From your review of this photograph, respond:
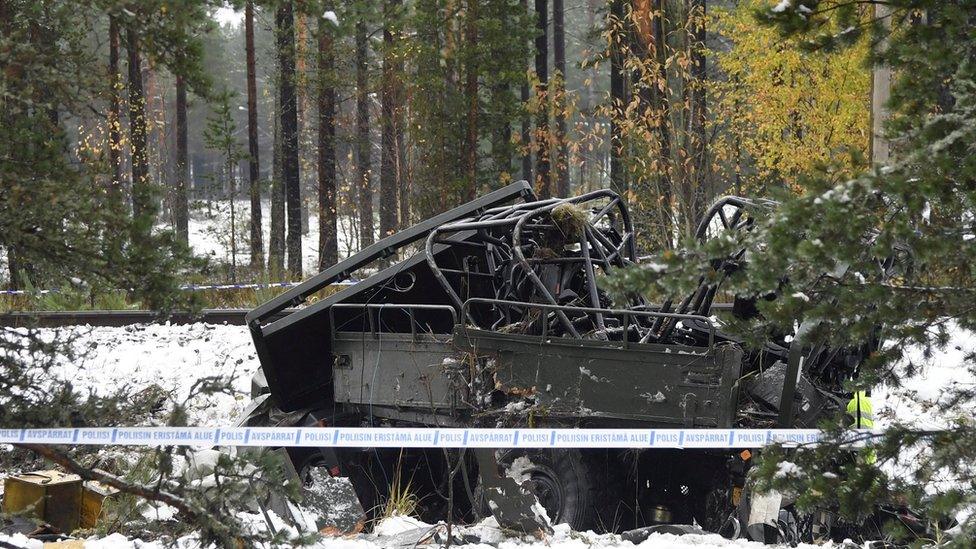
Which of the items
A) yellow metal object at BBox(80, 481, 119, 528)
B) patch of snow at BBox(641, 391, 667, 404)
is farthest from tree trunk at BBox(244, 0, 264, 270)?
patch of snow at BBox(641, 391, 667, 404)

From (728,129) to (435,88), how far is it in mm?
6698

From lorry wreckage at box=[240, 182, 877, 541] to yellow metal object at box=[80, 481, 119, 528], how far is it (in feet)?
4.58

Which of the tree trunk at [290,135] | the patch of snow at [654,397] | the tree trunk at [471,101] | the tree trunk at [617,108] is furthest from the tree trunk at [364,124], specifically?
the patch of snow at [654,397]

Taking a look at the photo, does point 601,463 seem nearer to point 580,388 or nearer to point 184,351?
point 580,388

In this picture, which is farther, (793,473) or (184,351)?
(184,351)

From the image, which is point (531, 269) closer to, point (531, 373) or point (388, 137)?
point (531, 373)

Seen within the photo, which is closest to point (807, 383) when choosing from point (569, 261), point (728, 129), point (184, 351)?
point (569, 261)

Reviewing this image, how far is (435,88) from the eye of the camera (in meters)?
23.4

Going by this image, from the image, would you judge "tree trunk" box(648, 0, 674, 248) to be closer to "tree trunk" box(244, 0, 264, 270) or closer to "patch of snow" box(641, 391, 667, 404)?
"patch of snow" box(641, 391, 667, 404)

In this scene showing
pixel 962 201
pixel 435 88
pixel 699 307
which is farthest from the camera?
pixel 435 88

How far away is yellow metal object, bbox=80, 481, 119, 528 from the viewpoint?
6648 mm

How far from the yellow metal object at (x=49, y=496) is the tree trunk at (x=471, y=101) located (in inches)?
656

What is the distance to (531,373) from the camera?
6.64m

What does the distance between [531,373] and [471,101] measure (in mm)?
17273
